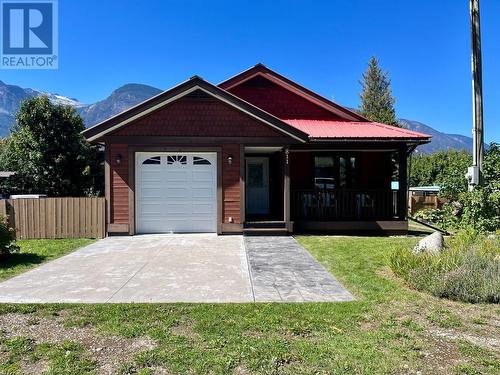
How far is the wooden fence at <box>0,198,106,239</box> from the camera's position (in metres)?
10.9

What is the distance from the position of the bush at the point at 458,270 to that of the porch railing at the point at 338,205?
17.2 feet

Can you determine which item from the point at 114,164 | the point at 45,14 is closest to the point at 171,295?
the point at 114,164

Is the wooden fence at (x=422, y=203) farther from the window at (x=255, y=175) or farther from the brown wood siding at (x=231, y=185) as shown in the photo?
the brown wood siding at (x=231, y=185)

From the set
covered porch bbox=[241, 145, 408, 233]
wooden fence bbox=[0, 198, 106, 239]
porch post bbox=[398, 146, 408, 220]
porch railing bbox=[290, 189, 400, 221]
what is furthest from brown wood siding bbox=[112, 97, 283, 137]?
porch post bbox=[398, 146, 408, 220]

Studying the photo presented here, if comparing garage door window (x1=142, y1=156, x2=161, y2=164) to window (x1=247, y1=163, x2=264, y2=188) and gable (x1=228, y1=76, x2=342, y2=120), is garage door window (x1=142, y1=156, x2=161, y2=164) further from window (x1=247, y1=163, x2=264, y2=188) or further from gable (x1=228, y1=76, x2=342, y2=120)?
gable (x1=228, y1=76, x2=342, y2=120)

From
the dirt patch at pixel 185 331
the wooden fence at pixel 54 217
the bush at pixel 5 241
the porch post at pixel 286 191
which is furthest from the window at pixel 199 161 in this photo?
the dirt patch at pixel 185 331

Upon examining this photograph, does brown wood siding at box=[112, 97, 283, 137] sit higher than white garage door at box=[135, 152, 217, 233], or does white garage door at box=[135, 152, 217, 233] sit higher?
brown wood siding at box=[112, 97, 283, 137]

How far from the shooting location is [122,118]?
444 inches

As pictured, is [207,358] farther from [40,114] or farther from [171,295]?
[40,114]

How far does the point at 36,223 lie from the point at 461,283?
11005mm

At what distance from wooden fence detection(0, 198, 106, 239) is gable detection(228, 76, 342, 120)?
7.65m

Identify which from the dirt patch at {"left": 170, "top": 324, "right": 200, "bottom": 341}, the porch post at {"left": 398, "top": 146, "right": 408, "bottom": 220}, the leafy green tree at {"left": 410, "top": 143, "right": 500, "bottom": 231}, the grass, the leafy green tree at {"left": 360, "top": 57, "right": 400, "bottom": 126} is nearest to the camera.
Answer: the dirt patch at {"left": 170, "top": 324, "right": 200, "bottom": 341}

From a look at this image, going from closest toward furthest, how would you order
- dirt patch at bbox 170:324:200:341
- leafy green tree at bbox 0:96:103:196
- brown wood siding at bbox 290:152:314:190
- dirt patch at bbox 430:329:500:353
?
dirt patch at bbox 430:329:500:353 < dirt patch at bbox 170:324:200:341 < brown wood siding at bbox 290:152:314:190 < leafy green tree at bbox 0:96:103:196

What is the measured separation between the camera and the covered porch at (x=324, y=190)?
1229cm
